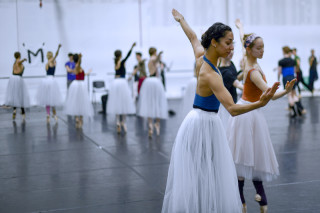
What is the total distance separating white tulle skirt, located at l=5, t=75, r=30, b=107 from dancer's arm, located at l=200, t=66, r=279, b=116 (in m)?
10.3

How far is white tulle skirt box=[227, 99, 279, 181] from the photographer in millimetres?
4211

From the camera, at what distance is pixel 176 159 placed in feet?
11.8

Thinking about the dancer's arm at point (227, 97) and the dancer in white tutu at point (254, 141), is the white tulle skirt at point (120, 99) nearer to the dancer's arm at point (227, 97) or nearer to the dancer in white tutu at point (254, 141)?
the dancer in white tutu at point (254, 141)

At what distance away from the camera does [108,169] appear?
21.6ft

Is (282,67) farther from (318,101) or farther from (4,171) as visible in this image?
(4,171)

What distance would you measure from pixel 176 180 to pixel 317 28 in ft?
63.9

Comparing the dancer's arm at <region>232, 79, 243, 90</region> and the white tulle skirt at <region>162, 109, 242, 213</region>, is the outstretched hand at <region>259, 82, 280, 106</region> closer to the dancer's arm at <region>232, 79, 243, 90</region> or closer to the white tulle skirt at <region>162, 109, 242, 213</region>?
the white tulle skirt at <region>162, 109, 242, 213</region>

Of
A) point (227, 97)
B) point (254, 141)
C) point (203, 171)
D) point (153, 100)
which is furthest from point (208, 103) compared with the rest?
point (153, 100)

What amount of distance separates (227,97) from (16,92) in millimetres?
10570

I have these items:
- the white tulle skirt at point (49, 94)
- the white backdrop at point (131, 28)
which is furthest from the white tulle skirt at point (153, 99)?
the white backdrop at point (131, 28)

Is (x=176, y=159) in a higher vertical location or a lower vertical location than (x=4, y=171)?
higher

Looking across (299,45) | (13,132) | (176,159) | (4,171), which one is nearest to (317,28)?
(299,45)

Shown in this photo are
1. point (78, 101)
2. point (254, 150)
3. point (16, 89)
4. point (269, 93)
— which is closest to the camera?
point (269, 93)

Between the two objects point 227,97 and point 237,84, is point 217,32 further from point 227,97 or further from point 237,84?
point 237,84
